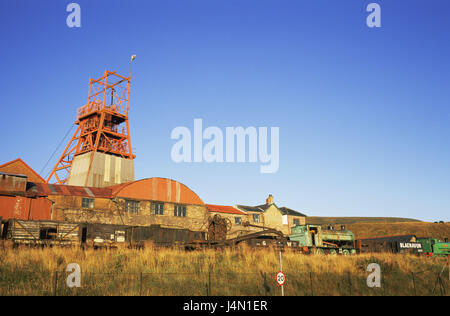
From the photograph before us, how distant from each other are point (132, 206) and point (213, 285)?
21624 mm

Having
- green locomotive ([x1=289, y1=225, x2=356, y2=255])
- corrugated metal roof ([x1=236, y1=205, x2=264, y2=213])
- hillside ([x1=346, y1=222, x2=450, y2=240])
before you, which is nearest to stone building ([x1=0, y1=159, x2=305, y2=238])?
corrugated metal roof ([x1=236, y1=205, x2=264, y2=213])

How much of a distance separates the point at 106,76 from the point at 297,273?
4527 cm

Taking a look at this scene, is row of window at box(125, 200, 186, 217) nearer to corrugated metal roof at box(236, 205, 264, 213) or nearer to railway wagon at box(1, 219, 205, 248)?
railway wagon at box(1, 219, 205, 248)

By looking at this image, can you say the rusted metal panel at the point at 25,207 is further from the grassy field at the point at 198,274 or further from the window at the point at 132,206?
the grassy field at the point at 198,274

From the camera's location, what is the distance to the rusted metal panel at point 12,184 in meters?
30.6

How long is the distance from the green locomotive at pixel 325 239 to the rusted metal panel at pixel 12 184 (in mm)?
23196

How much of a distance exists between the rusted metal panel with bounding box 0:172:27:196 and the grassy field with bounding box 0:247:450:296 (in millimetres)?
11344

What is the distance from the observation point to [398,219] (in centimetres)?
11475

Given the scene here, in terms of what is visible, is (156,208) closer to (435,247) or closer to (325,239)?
(325,239)

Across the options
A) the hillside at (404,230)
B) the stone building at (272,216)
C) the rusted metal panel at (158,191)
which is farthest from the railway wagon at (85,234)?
the hillside at (404,230)

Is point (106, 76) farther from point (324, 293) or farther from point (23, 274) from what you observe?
point (324, 293)

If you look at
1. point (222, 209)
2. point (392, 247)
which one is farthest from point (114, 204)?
point (392, 247)

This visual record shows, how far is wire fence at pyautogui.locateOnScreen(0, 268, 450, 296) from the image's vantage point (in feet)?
47.0
